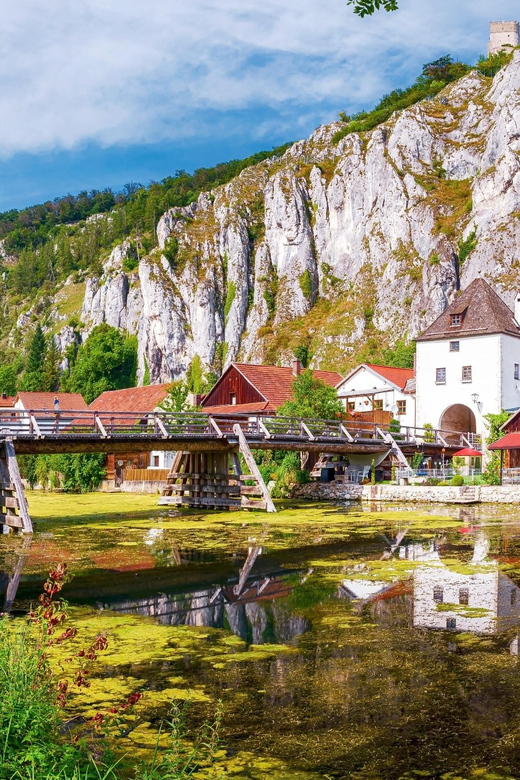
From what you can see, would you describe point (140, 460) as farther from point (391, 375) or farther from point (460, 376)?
point (460, 376)

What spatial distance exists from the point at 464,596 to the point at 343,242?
104001 mm

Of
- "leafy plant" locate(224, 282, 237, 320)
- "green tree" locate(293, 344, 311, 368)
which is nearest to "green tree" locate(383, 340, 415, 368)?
"green tree" locate(293, 344, 311, 368)

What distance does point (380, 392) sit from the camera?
59469mm

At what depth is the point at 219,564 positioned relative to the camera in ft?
57.8

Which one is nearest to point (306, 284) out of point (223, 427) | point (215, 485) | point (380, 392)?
point (380, 392)

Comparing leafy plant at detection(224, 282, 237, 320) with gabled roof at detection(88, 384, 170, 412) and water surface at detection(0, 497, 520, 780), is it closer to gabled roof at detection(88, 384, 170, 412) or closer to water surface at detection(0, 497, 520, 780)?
gabled roof at detection(88, 384, 170, 412)

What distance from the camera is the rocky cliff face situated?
9462 centimetres

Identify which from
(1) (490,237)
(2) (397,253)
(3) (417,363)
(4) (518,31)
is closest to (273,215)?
(2) (397,253)

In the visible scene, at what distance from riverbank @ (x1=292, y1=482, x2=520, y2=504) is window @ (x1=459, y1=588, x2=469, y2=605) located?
2102 centimetres

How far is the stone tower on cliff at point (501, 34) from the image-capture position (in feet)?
426

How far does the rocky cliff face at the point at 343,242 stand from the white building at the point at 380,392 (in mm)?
30289

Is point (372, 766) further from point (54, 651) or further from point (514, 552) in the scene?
point (514, 552)

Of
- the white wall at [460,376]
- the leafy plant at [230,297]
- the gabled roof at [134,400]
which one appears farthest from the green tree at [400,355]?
the leafy plant at [230,297]

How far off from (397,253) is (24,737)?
333 feet
